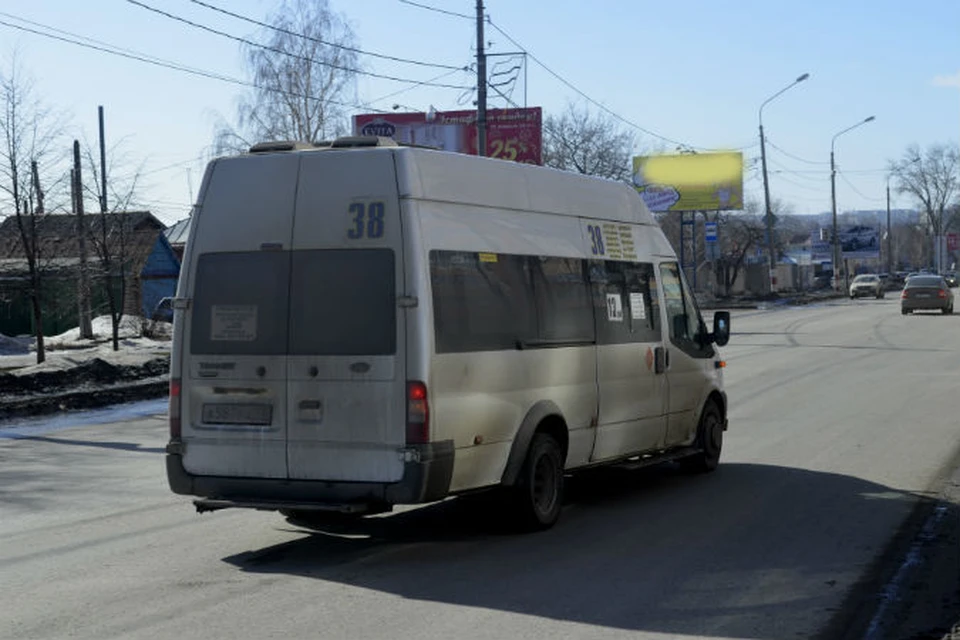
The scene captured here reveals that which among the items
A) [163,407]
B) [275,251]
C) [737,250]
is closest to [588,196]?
[275,251]

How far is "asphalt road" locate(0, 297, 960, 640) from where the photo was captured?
6.46m

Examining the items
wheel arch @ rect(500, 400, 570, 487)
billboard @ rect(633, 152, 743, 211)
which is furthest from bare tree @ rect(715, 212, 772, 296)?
wheel arch @ rect(500, 400, 570, 487)

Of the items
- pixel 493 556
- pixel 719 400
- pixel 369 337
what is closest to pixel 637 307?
pixel 719 400

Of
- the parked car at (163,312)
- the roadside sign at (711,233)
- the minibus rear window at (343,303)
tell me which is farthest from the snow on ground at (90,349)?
the roadside sign at (711,233)

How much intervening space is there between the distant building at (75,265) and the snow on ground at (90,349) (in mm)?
1229

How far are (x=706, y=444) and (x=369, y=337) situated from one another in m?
4.64

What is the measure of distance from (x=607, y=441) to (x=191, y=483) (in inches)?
125

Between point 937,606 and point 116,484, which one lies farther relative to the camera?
point 116,484

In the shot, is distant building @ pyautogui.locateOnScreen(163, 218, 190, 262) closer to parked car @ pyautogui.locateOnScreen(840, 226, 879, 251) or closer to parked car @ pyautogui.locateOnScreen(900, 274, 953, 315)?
parked car @ pyautogui.locateOnScreen(900, 274, 953, 315)

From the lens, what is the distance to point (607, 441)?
981 centimetres

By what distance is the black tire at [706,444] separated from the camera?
452 inches

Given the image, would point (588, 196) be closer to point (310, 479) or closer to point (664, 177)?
point (310, 479)

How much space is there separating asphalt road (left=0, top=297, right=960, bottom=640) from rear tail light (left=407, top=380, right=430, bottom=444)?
2.56 feet

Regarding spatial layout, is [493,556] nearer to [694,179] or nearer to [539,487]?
[539,487]
